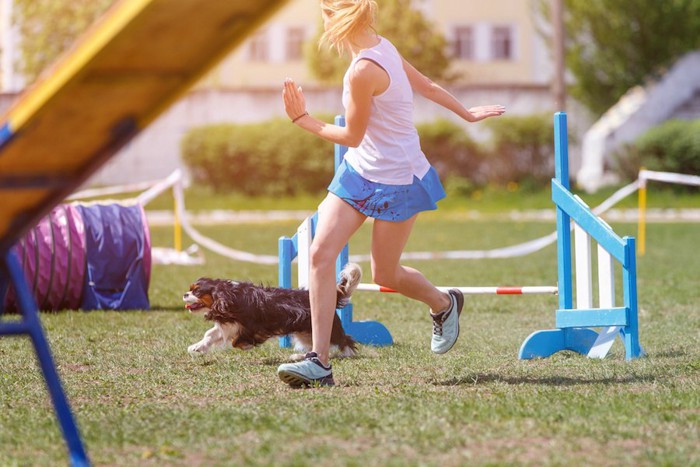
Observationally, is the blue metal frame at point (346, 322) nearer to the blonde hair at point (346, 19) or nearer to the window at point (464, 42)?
the blonde hair at point (346, 19)

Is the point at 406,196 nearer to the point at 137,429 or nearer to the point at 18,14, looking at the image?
the point at 137,429

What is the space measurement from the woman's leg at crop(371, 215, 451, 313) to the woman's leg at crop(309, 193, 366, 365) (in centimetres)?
14

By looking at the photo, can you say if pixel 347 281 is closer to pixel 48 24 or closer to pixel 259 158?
pixel 259 158

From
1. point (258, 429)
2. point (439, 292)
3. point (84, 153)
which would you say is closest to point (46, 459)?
point (258, 429)

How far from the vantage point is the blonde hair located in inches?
212

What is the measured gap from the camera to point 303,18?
39.4 metres

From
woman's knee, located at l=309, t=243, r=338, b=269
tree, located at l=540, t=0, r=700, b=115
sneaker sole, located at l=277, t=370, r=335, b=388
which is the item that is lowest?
sneaker sole, located at l=277, t=370, r=335, b=388

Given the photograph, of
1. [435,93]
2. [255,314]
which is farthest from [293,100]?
[255,314]

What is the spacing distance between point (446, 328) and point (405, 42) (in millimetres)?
26991

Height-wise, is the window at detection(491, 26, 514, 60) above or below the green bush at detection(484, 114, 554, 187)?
above

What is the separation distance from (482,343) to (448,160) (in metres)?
19.0

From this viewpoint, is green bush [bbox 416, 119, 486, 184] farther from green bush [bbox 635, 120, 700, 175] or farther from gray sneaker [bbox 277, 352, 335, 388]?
gray sneaker [bbox 277, 352, 335, 388]

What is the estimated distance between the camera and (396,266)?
5707 mm

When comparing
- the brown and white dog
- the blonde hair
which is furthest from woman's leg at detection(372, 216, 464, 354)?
the blonde hair
